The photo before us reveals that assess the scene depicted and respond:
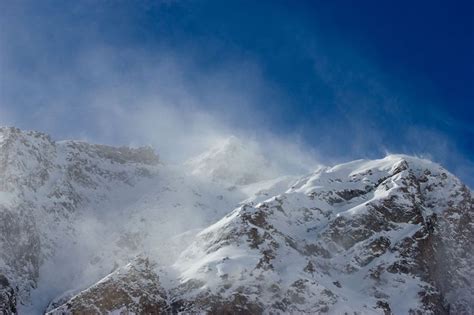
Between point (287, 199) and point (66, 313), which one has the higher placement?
point (287, 199)

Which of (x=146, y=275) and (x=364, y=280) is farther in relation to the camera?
(x=364, y=280)

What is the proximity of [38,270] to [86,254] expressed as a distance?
16.6 m

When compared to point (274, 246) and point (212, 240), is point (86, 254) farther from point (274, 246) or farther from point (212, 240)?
point (274, 246)

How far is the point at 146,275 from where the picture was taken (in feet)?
488

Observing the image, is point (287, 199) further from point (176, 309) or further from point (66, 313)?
point (66, 313)

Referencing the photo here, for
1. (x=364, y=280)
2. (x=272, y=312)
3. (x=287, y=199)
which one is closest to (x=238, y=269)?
(x=272, y=312)

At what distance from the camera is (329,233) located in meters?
185

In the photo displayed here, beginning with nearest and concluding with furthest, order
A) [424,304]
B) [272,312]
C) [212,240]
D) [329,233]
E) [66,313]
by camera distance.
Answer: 1. [66,313]
2. [272,312]
3. [424,304]
4. [212,240]
5. [329,233]

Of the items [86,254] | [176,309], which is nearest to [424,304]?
[176,309]

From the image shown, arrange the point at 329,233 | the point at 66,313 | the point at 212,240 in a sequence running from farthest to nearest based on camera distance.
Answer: the point at 329,233 → the point at 212,240 → the point at 66,313

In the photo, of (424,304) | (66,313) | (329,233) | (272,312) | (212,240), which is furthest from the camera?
(329,233)

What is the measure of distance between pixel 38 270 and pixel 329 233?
253 feet

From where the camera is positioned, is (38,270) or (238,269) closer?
(238,269)

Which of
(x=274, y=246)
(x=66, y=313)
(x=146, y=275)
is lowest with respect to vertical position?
(x=66, y=313)
